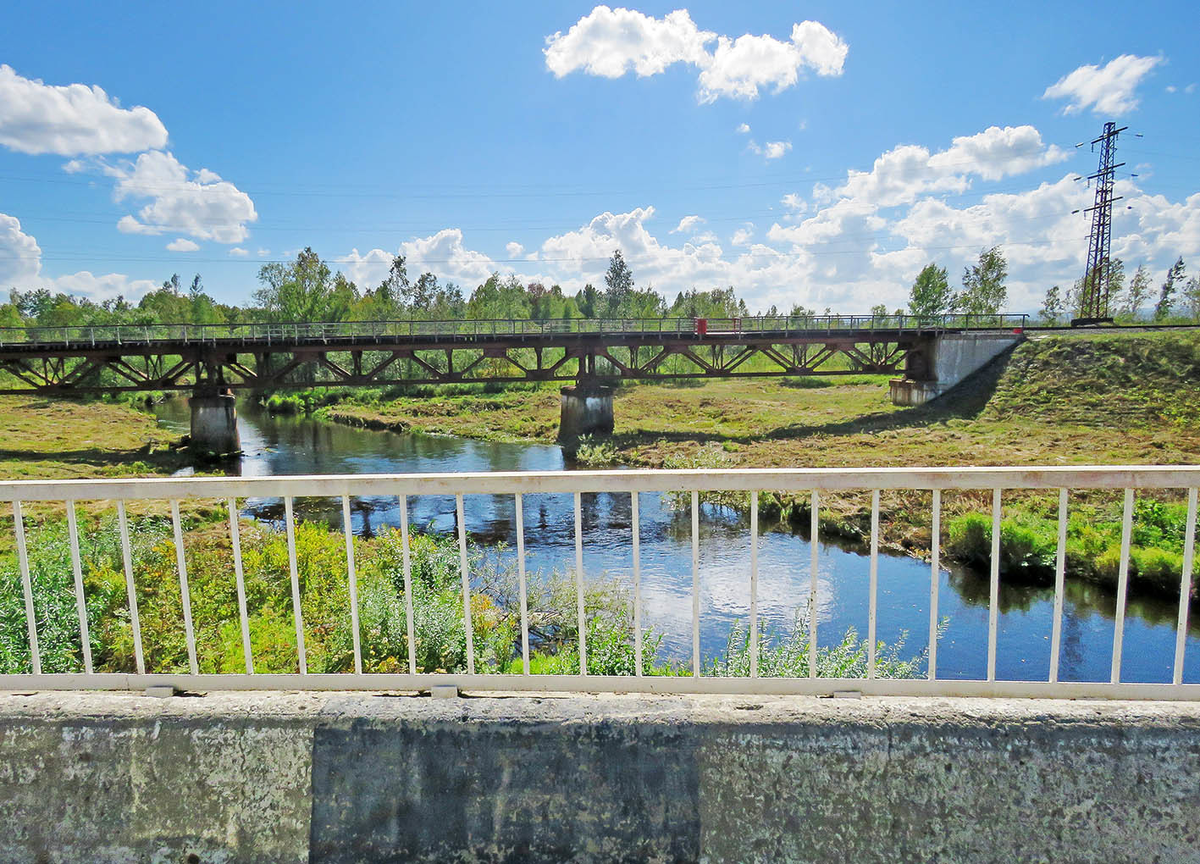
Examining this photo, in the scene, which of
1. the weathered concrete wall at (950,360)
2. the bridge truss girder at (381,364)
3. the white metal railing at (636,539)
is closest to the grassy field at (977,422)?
the weathered concrete wall at (950,360)

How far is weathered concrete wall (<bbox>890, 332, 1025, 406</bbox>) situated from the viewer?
38.9m

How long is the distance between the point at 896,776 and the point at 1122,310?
8528 centimetres

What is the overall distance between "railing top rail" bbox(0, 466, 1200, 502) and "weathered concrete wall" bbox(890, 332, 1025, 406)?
1566 inches

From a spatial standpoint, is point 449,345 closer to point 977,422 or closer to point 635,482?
point 977,422

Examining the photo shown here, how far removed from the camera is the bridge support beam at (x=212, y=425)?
112 feet

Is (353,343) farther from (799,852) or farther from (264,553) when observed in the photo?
(799,852)

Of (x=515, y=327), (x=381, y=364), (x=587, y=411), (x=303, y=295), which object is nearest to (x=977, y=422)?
(x=587, y=411)

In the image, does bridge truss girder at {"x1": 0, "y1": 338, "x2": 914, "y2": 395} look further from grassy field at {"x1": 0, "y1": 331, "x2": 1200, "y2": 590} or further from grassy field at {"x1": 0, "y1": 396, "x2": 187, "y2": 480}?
grassy field at {"x1": 0, "y1": 331, "x2": 1200, "y2": 590}

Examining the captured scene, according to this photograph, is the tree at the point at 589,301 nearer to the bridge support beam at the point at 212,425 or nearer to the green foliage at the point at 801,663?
Answer: the bridge support beam at the point at 212,425

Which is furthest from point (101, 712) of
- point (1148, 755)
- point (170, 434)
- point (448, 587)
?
point (170, 434)

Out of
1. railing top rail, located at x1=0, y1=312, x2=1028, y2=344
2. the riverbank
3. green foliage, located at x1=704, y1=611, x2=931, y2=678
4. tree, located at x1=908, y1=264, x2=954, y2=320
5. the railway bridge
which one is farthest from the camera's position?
tree, located at x1=908, y1=264, x2=954, y2=320

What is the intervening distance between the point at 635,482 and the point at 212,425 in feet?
119

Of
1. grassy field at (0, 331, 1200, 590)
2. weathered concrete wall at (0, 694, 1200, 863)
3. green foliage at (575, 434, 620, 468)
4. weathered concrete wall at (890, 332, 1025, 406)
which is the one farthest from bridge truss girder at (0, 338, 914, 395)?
weathered concrete wall at (0, 694, 1200, 863)

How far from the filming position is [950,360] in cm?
3941
